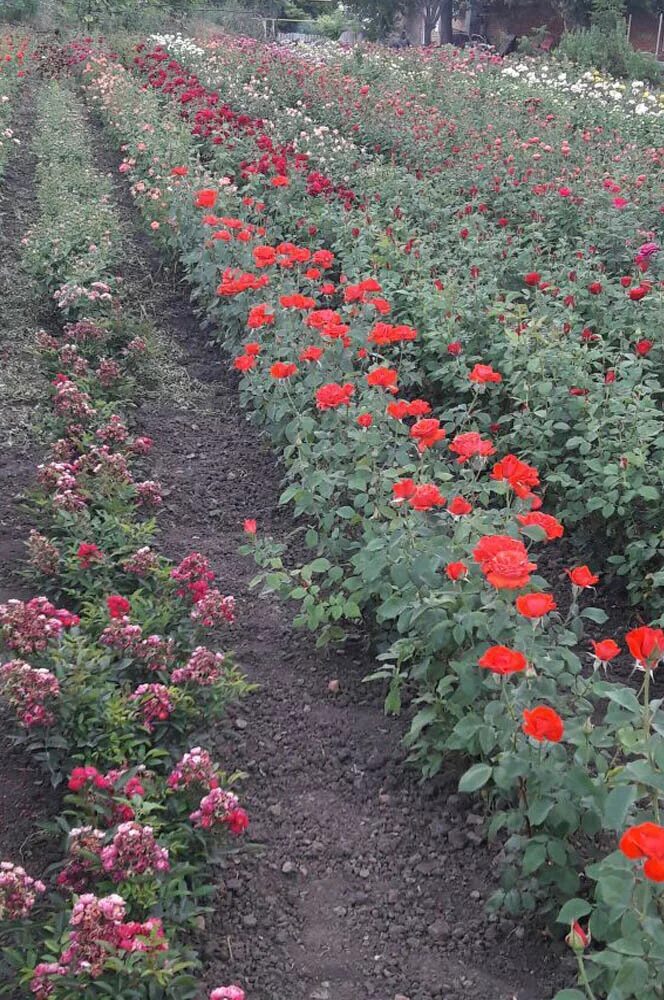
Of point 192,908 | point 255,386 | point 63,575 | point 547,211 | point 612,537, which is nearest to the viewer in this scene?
point 192,908

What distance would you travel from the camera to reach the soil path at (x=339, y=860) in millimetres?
2236

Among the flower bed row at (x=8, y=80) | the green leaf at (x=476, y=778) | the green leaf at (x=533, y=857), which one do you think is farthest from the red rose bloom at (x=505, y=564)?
the flower bed row at (x=8, y=80)

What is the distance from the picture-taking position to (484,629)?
7.97 ft

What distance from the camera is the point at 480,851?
8.38 feet

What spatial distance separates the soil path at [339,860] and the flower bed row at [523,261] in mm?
1117

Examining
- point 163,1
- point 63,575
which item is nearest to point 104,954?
point 63,575

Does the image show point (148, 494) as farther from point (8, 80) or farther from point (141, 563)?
point (8, 80)

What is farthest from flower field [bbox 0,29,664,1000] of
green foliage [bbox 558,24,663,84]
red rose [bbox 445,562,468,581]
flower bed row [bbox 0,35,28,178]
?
green foliage [bbox 558,24,663,84]

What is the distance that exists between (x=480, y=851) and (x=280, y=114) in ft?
29.1

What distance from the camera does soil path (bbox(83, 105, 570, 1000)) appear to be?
224 centimetres

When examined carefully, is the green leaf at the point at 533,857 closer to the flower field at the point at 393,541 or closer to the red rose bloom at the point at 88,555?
the flower field at the point at 393,541

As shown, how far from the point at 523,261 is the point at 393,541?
3192 millimetres

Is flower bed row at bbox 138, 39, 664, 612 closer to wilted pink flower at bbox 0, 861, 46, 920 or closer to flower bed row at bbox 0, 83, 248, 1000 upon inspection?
flower bed row at bbox 0, 83, 248, 1000

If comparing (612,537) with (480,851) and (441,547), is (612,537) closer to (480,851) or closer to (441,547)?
(441,547)
